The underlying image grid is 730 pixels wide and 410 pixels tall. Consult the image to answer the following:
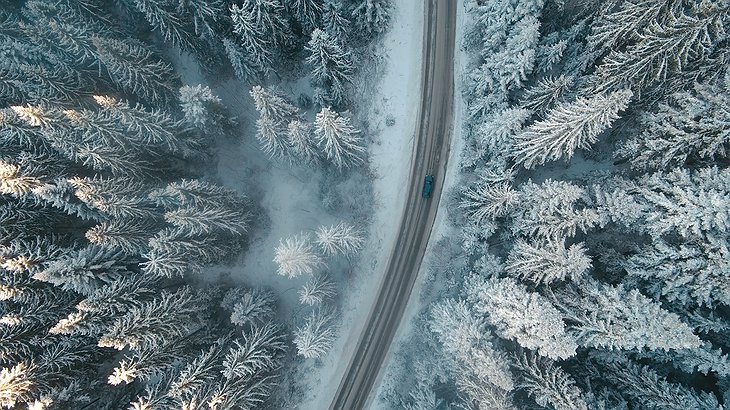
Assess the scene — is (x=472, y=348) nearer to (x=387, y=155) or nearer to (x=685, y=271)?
(x=685, y=271)

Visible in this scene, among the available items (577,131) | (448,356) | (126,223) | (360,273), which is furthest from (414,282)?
(126,223)

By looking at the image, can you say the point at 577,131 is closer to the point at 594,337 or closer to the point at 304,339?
the point at 594,337

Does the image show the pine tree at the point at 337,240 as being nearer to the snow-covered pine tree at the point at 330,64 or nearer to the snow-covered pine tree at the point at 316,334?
→ the snow-covered pine tree at the point at 316,334

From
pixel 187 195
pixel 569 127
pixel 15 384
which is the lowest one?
pixel 15 384

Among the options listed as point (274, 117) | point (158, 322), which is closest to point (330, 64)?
point (274, 117)

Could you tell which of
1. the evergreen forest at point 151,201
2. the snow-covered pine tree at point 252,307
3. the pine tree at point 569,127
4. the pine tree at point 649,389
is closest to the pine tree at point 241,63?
the evergreen forest at point 151,201

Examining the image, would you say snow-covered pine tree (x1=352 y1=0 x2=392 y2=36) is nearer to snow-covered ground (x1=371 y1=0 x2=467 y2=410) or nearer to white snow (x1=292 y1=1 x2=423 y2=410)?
white snow (x1=292 y1=1 x2=423 y2=410)

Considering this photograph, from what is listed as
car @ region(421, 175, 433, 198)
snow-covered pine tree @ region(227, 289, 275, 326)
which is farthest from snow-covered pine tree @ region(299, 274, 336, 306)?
car @ region(421, 175, 433, 198)
